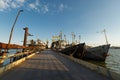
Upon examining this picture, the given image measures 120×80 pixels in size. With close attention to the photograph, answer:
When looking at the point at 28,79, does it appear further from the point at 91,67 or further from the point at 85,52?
the point at 85,52

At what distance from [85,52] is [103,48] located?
540cm

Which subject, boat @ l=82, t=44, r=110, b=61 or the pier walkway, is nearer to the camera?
the pier walkway

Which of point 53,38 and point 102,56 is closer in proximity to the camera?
point 102,56

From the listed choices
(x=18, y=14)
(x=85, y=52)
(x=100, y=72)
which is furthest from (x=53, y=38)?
(x=100, y=72)

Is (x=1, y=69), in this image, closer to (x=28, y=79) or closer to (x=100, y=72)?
(x=28, y=79)

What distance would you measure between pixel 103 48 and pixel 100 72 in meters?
28.2

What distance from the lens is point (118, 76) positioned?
7320mm

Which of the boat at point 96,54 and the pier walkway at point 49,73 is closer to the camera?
the pier walkway at point 49,73

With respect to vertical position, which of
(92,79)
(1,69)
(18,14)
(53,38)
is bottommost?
(92,79)

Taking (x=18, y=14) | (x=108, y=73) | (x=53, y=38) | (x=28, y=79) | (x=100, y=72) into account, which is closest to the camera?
(x=28, y=79)

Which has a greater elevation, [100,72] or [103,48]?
[103,48]

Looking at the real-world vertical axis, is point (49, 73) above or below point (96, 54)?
below

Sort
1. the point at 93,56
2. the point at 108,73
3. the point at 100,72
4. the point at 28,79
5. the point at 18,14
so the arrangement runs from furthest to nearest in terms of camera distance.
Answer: the point at 93,56
the point at 18,14
the point at 100,72
the point at 108,73
the point at 28,79

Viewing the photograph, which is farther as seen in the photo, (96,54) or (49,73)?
(96,54)
